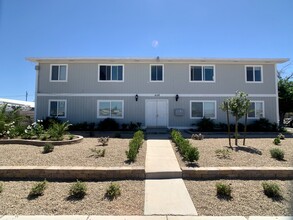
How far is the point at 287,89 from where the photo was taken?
21.1 m

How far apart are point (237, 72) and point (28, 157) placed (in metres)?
15.7

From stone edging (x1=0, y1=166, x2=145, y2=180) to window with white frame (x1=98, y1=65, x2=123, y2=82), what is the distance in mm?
11990

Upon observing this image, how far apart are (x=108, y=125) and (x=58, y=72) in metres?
6.00

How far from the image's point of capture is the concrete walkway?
4.30 m

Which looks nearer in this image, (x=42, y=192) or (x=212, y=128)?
(x=42, y=192)

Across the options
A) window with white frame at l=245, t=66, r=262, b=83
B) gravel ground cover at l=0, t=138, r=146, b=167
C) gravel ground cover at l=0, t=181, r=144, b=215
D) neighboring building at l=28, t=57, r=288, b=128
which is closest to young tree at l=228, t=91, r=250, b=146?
gravel ground cover at l=0, t=138, r=146, b=167

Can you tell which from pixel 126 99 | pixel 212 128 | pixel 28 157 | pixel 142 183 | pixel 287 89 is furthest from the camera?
pixel 287 89

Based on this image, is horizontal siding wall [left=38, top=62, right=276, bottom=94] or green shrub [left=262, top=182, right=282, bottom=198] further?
horizontal siding wall [left=38, top=62, right=276, bottom=94]

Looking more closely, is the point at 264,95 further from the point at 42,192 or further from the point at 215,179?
the point at 42,192

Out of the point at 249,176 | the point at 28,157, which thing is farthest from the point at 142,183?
the point at 28,157

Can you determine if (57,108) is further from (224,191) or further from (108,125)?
(224,191)

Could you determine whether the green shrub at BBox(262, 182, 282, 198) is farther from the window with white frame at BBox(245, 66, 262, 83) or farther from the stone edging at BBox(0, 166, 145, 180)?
the window with white frame at BBox(245, 66, 262, 83)

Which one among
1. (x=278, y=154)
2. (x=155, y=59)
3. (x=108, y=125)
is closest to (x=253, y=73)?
(x=155, y=59)

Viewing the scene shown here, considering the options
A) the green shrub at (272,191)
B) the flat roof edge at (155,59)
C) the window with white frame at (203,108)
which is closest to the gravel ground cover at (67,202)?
the green shrub at (272,191)
